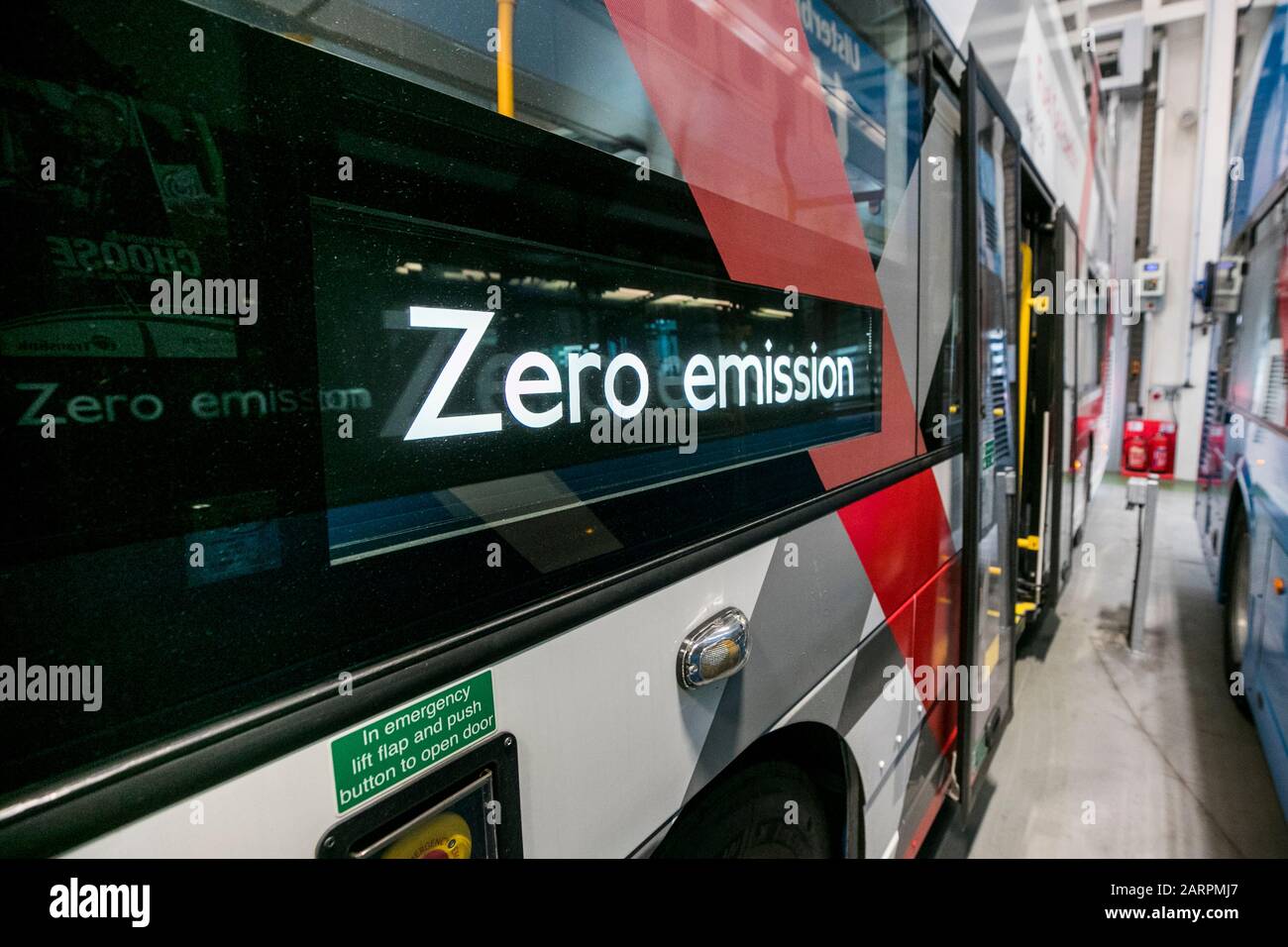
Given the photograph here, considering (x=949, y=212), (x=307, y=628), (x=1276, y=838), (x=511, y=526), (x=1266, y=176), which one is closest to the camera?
(x=307, y=628)

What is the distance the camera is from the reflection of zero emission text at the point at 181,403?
48cm

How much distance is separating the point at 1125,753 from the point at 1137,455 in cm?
309

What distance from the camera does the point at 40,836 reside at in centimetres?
47

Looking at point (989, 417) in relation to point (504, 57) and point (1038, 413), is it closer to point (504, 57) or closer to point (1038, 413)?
point (1038, 413)

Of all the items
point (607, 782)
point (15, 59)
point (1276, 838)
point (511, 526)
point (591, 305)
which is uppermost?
point (15, 59)

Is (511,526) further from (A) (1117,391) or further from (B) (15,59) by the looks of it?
(A) (1117,391)

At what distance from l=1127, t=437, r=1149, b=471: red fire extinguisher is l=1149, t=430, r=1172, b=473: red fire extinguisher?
0.13 feet

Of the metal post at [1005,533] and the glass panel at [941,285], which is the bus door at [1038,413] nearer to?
the metal post at [1005,533]

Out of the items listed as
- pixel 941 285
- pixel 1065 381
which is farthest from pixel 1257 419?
pixel 941 285

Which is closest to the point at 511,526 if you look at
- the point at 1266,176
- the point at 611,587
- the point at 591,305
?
the point at 611,587

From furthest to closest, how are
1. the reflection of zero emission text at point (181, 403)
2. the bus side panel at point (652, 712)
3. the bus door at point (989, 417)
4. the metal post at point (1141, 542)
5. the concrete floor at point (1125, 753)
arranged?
the metal post at point (1141, 542), the concrete floor at point (1125, 753), the bus door at point (989, 417), the bus side panel at point (652, 712), the reflection of zero emission text at point (181, 403)

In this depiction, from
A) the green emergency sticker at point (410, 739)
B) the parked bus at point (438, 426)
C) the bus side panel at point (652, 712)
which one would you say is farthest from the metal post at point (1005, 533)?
the green emergency sticker at point (410, 739)

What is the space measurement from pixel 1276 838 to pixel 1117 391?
8.85 meters

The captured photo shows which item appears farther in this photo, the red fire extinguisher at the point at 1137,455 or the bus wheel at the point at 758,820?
the red fire extinguisher at the point at 1137,455
